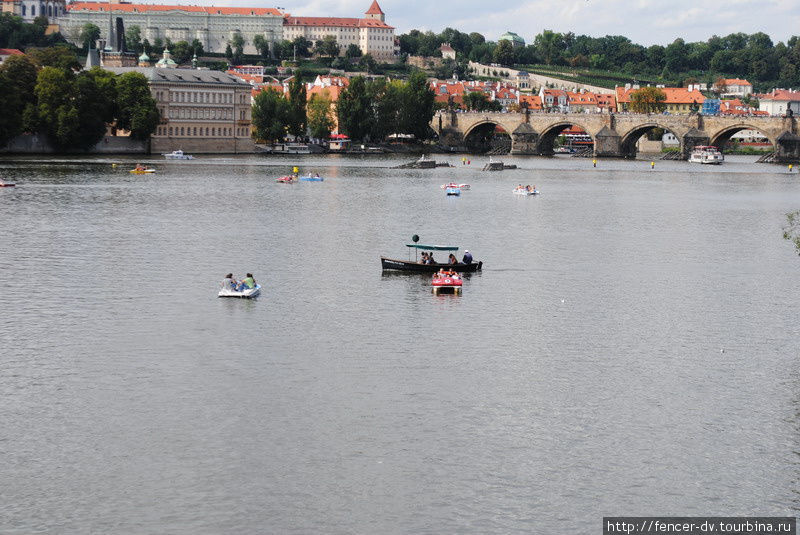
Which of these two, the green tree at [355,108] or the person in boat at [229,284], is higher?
the green tree at [355,108]

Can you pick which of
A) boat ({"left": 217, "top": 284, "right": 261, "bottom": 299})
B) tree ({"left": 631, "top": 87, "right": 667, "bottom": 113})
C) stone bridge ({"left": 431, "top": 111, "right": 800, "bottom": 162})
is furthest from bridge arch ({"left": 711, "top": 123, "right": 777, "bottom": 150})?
boat ({"left": 217, "top": 284, "right": 261, "bottom": 299})

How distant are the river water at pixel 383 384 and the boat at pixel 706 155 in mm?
83518

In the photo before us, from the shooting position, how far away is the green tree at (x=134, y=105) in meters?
109

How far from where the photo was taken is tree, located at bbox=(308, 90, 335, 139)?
13700cm

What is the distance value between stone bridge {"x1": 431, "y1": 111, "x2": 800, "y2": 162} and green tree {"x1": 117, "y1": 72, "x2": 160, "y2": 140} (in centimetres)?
A: 5229

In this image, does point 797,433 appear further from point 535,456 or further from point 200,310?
point 200,310

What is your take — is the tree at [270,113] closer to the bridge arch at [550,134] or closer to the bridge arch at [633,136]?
the bridge arch at [550,134]

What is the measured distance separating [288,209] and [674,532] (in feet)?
159

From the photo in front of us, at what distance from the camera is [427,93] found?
14512 centimetres

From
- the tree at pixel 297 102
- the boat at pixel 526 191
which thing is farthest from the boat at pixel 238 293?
the tree at pixel 297 102

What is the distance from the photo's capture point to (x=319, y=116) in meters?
137

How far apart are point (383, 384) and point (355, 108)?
11316cm

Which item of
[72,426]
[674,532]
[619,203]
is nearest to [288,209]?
[619,203]

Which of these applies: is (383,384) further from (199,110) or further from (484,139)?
(484,139)
